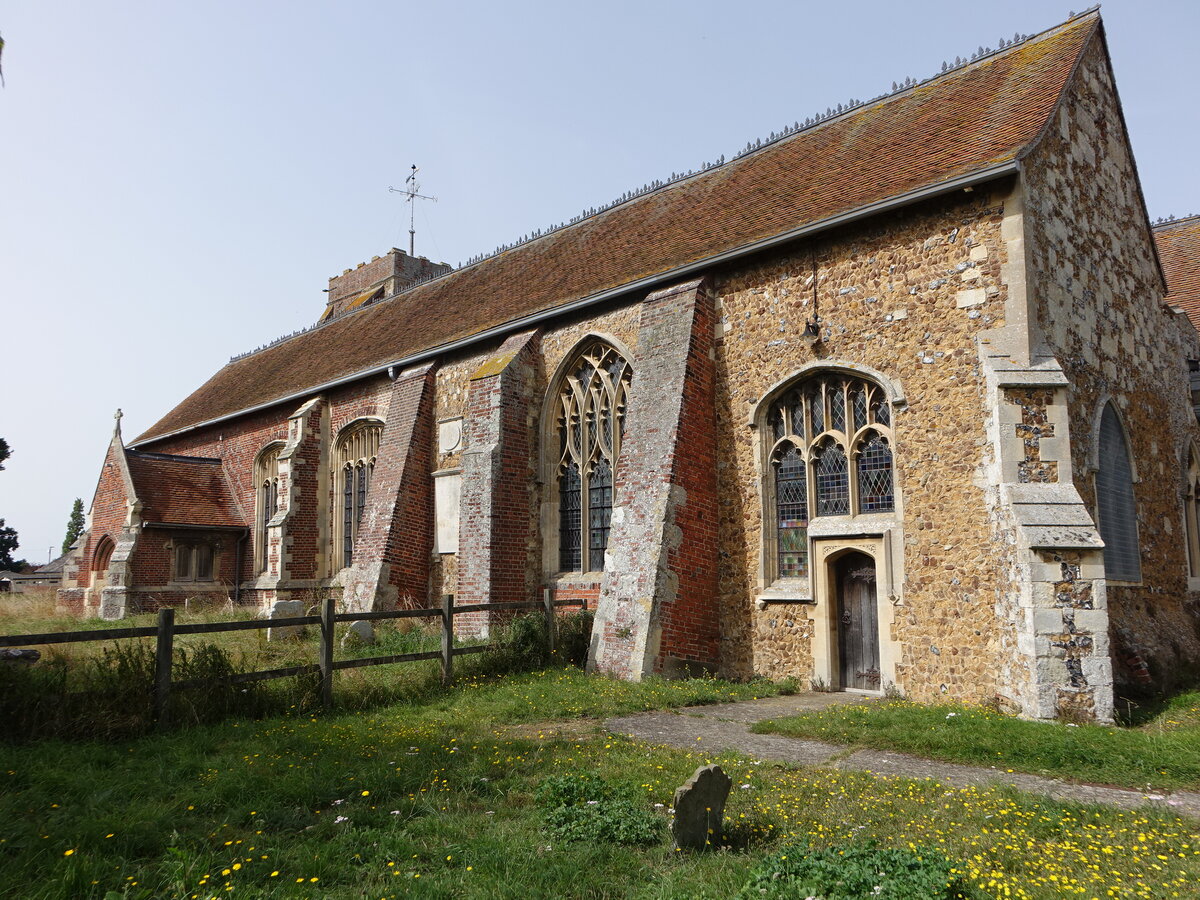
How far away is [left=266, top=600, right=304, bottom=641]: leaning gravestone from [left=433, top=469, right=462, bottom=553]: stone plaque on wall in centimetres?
307

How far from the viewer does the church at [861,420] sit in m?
9.78

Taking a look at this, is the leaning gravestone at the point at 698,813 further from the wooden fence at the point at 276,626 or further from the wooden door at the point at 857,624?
the wooden door at the point at 857,624

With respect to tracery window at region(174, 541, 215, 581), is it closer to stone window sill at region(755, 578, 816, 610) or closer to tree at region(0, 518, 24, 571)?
stone window sill at region(755, 578, 816, 610)

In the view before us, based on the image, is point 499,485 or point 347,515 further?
point 347,515

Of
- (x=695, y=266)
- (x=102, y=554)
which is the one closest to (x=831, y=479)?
(x=695, y=266)

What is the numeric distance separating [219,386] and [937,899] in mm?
30699

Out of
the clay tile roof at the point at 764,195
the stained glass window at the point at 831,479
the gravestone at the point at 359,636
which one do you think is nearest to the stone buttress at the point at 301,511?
the clay tile roof at the point at 764,195

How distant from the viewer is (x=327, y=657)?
30.6 ft

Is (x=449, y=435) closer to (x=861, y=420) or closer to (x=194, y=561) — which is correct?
(x=861, y=420)

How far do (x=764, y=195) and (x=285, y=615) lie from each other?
12414 millimetres

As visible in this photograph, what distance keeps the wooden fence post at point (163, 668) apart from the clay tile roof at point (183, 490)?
16.2 meters

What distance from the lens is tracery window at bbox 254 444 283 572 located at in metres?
23.6

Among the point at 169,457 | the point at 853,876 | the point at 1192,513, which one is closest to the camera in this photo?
the point at 853,876

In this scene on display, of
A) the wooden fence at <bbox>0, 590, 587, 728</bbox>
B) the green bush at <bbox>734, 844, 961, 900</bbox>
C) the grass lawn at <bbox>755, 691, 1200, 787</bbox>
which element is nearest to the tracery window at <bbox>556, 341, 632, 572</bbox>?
the wooden fence at <bbox>0, 590, 587, 728</bbox>
